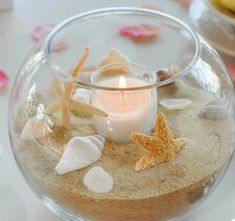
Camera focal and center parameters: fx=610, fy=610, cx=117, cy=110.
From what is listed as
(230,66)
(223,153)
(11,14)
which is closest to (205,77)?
(223,153)

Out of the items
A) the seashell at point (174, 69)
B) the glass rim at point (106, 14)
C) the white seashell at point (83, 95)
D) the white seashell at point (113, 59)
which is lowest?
the seashell at point (174, 69)

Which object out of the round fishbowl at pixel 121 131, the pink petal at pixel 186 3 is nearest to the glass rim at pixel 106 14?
the round fishbowl at pixel 121 131

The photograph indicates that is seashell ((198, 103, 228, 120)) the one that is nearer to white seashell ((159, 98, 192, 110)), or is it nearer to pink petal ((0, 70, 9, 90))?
white seashell ((159, 98, 192, 110))

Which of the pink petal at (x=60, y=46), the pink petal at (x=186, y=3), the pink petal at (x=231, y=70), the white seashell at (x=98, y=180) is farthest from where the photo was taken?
the pink petal at (x=186, y=3)

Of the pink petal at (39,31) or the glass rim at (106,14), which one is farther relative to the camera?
the pink petal at (39,31)

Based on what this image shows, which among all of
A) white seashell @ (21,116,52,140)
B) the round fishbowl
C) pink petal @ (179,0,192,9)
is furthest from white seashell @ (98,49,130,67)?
pink petal @ (179,0,192,9)

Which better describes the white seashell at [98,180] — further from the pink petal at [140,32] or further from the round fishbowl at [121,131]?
the pink petal at [140,32]

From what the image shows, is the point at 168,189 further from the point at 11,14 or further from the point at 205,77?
the point at 11,14
